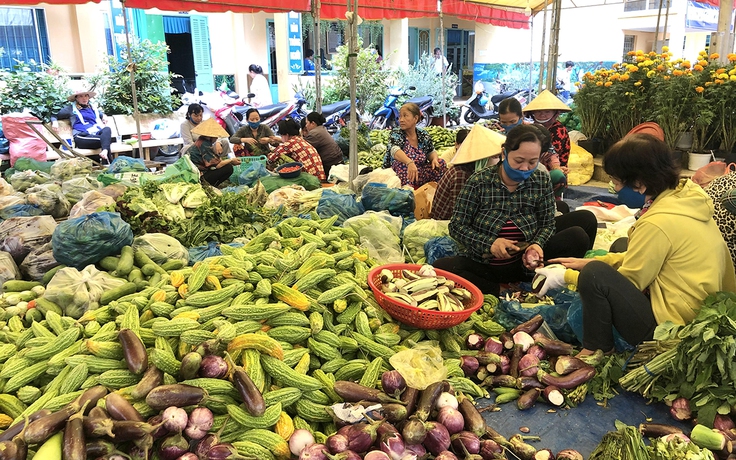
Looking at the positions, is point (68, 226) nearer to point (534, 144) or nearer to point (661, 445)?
point (534, 144)

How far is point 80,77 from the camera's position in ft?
33.7

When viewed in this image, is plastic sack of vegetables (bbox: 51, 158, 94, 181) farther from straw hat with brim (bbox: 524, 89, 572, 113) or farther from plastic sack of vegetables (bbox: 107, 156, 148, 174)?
straw hat with brim (bbox: 524, 89, 572, 113)

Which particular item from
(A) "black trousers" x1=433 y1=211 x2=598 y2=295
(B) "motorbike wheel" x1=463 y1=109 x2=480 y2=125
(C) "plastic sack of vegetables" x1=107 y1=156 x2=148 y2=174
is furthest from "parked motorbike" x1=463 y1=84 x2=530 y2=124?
(A) "black trousers" x1=433 y1=211 x2=598 y2=295

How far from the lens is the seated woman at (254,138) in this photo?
781cm

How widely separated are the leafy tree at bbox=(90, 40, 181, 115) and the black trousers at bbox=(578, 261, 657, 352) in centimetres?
955

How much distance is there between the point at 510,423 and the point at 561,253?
1.59 metres

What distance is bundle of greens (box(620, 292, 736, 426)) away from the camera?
7.29ft

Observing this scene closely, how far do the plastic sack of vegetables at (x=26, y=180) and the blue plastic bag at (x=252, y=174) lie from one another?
7.13 ft

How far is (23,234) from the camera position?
3.90 metres

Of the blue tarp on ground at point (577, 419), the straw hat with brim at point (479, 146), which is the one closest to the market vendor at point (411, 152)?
the straw hat with brim at point (479, 146)

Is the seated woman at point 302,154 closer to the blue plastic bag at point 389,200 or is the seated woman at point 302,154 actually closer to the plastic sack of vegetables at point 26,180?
the blue plastic bag at point 389,200

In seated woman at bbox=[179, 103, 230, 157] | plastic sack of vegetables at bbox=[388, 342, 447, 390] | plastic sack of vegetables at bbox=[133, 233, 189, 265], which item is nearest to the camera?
plastic sack of vegetables at bbox=[388, 342, 447, 390]

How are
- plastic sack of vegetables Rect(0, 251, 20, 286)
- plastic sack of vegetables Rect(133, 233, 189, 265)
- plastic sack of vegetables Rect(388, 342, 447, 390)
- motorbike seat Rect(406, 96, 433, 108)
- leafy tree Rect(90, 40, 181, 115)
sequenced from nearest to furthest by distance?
plastic sack of vegetables Rect(388, 342, 447, 390), plastic sack of vegetables Rect(0, 251, 20, 286), plastic sack of vegetables Rect(133, 233, 189, 265), leafy tree Rect(90, 40, 181, 115), motorbike seat Rect(406, 96, 433, 108)

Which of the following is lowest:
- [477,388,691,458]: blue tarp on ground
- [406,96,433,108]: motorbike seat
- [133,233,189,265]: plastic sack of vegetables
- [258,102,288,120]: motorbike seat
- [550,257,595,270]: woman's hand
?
[477,388,691,458]: blue tarp on ground
